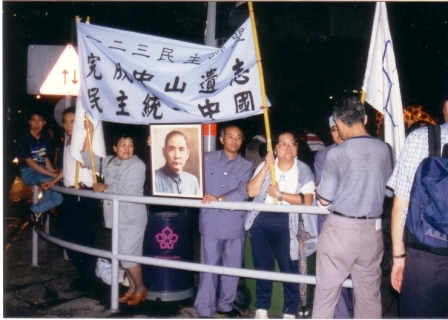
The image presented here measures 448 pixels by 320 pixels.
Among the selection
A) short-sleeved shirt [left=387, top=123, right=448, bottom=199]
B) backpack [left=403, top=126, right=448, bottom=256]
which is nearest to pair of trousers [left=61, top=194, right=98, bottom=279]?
short-sleeved shirt [left=387, top=123, right=448, bottom=199]

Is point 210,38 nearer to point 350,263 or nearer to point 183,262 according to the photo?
point 183,262

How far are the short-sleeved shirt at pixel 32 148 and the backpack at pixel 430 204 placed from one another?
5.80 m

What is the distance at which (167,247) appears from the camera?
18.0ft

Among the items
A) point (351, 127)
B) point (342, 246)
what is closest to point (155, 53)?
point (351, 127)

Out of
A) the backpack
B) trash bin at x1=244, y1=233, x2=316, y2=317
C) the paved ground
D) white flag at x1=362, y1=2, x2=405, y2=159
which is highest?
white flag at x1=362, y1=2, x2=405, y2=159

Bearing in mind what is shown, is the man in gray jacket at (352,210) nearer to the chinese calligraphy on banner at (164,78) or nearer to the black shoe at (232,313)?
the chinese calligraphy on banner at (164,78)

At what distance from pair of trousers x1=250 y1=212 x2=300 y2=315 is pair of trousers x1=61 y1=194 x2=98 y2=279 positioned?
86.7 inches

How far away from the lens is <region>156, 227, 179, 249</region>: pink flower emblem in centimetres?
547

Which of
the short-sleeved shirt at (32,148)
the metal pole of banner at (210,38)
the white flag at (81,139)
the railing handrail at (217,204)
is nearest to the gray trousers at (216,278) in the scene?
the railing handrail at (217,204)

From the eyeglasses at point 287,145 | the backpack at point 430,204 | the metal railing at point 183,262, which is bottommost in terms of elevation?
the metal railing at point 183,262

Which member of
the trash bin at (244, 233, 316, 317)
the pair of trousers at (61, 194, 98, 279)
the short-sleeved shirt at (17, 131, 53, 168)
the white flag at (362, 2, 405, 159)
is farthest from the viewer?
the short-sleeved shirt at (17, 131, 53, 168)

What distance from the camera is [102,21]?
1040 cm

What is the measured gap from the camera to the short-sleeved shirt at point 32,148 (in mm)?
7219

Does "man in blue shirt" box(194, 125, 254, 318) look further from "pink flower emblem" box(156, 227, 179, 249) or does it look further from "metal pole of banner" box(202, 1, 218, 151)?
"metal pole of banner" box(202, 1, 218, 151)
